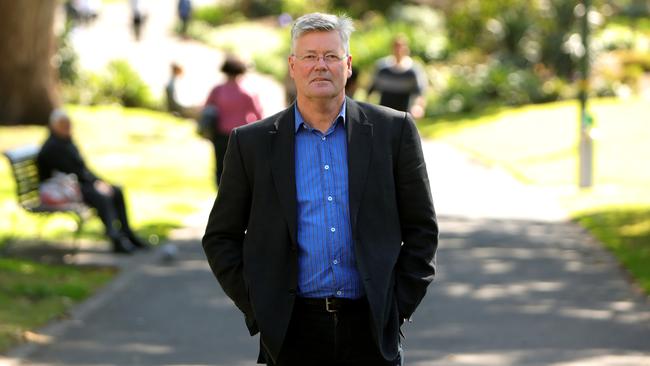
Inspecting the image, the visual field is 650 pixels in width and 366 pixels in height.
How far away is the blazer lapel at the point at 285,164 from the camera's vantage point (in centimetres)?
464

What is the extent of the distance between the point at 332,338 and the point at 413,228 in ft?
1.49

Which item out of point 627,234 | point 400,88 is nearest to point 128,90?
point 400,88

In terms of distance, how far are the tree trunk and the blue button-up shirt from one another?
69.9 feet

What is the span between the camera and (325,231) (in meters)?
4.64

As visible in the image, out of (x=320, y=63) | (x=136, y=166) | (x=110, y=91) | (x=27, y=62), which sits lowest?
(x=110, y=91)

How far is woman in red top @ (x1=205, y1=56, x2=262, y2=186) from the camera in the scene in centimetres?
1456

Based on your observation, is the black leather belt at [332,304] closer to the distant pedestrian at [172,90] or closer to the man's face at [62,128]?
the man's face at [62,128]

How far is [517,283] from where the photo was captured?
1130 centimetres

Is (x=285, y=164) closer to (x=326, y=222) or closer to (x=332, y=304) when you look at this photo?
(x=326, y=222)

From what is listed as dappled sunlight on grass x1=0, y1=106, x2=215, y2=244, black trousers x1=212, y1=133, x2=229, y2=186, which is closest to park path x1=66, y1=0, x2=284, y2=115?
dappled sunlight on grass x1=0, y1=106, x2=215, y2=244

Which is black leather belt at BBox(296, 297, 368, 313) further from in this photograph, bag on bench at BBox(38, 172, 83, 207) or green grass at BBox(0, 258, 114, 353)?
bag on bench at BBox(38, 172, 83, 207)

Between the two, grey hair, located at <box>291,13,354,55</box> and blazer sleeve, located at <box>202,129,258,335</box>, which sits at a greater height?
grey hair, located at <box>291,13,354,55</box>

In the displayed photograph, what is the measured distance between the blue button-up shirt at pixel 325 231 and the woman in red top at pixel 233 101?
9.83 m

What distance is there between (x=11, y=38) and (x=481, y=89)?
445 inches
